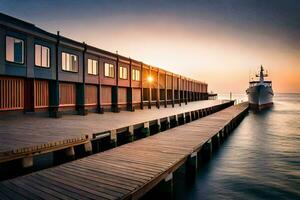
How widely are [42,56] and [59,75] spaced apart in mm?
2125

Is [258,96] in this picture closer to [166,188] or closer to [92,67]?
[92,67]

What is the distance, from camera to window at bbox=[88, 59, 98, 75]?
2394cm

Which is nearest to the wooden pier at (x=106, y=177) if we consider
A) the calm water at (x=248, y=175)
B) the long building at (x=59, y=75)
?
the calm water at (x=248, y=175)

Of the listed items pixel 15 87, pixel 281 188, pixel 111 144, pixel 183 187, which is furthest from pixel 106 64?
pixel 281 188

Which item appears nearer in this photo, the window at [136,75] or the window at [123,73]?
the window at [123,73]

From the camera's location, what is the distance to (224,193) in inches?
367

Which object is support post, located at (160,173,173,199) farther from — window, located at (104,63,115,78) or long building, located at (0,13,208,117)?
window, located at (104,63,115,78)

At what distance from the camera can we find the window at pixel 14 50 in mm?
15955

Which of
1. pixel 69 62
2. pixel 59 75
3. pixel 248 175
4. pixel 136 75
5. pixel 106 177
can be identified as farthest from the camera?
pixel 136 75

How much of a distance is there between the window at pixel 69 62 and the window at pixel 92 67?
194 cm

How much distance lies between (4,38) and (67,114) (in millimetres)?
8273

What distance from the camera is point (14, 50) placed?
16.4 m

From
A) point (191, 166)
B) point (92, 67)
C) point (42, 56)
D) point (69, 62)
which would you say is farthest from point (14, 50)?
point (191, 166)

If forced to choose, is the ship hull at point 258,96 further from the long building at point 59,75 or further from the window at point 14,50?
the window at point 14,50
